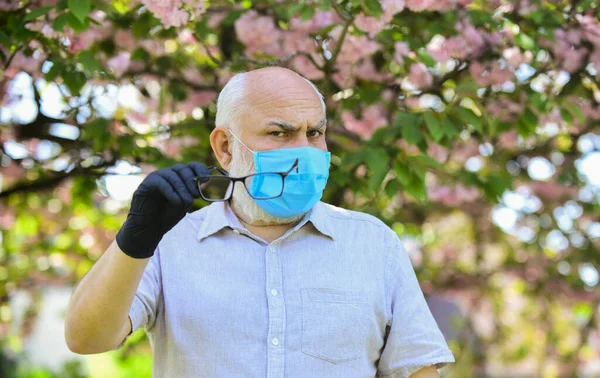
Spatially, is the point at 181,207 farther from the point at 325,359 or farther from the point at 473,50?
the point at 473,50

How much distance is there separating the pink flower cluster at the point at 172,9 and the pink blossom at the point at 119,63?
876mm

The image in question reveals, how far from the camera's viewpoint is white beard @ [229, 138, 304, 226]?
2168mm

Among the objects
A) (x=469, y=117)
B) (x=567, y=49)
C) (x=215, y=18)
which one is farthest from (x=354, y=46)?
(x=567, y=49)

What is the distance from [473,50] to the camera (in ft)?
12.2

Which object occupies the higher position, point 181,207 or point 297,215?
point 181,207

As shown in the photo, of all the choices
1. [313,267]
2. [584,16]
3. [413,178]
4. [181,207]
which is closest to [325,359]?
[313,267]

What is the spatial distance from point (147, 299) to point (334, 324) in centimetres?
49

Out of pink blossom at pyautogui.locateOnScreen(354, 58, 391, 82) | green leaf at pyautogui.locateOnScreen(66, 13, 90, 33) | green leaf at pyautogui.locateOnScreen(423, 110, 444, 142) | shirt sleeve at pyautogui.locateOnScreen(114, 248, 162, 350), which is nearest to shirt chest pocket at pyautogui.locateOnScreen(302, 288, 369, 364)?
shirt sleeve at pyautogui.locateOnScreen(114, 248, 162, 350)

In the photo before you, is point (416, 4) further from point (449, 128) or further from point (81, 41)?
point (81, 41)

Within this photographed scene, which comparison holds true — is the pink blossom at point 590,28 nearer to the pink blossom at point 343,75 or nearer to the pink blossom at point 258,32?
the pink blossom at point 343,75

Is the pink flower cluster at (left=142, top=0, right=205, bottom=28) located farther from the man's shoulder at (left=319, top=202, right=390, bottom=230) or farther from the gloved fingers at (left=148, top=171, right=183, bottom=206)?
the gloved fingers at (left=148, top=171, right=183, bottom=206)

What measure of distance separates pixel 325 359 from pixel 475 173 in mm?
1814

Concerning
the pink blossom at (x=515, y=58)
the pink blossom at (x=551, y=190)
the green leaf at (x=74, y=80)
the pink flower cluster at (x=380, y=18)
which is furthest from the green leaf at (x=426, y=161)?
the pink blossom at (x=551, y=190)

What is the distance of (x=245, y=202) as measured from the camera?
7.24 feet
